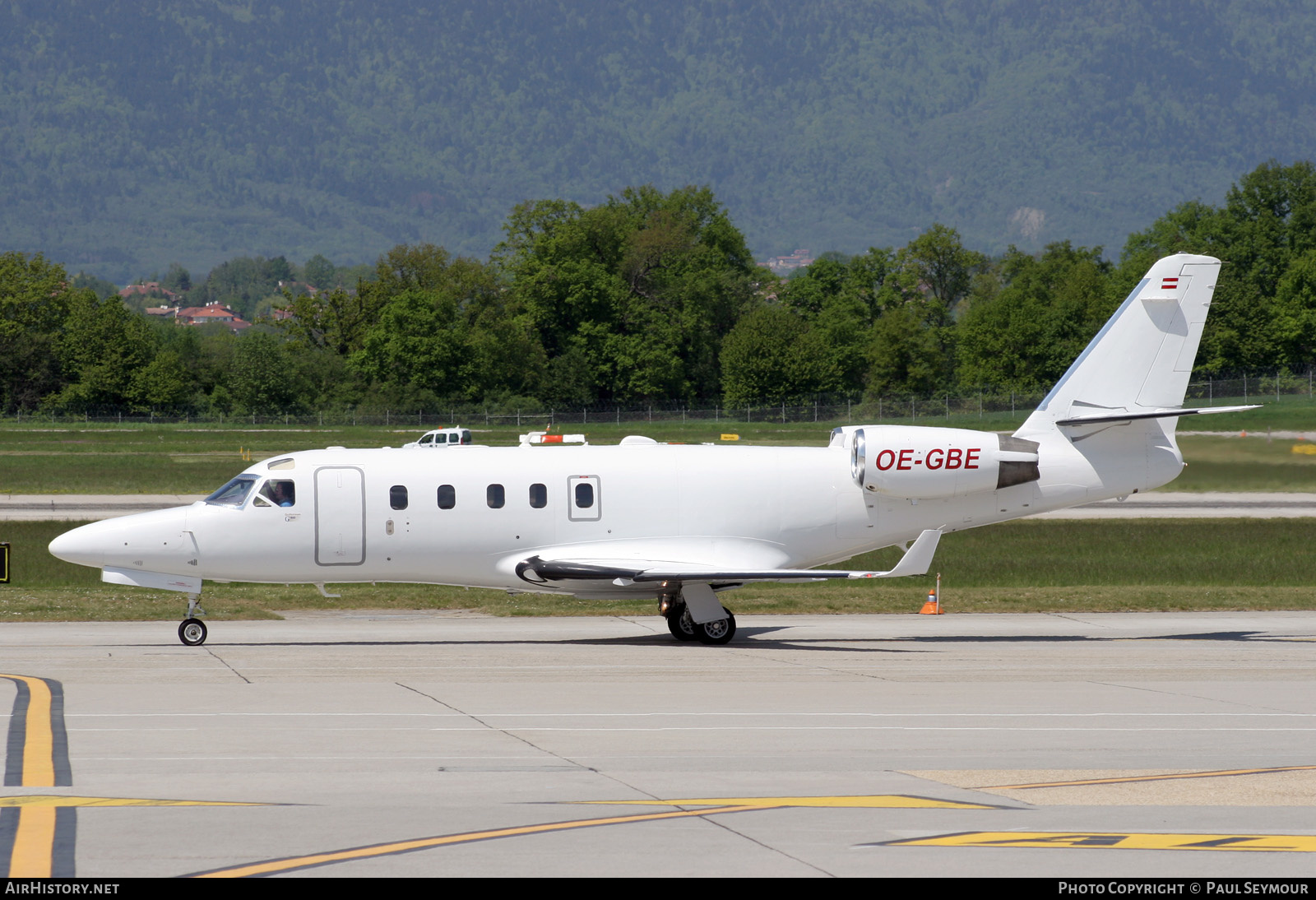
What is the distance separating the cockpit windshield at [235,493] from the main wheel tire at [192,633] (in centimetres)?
196

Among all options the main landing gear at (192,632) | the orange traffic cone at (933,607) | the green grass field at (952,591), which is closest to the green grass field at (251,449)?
the green grass field at (952,591)

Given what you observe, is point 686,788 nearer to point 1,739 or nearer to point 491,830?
point 491,830

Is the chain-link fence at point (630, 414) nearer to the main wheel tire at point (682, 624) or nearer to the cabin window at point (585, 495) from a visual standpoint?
the main wheel tire at point (682, 624)

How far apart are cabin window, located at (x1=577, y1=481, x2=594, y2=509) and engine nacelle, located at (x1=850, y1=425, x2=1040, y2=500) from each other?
4.44 meters

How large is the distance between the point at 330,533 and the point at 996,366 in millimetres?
104393

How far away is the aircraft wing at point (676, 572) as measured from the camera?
23438mm

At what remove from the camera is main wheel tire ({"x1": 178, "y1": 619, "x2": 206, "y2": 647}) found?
24.2 m

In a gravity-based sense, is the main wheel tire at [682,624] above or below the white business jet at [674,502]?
below

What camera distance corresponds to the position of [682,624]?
2525 cm

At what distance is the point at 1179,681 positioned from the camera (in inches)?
812

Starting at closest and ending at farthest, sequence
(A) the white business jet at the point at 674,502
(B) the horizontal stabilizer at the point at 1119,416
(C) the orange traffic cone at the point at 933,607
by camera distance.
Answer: (A) the white business jet at the point at 674,502 < (B) the horizontal stabilizer at the point at 1119,416 < (C) the orange traffic cone at the point at 933,607

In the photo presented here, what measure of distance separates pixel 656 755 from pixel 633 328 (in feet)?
407
